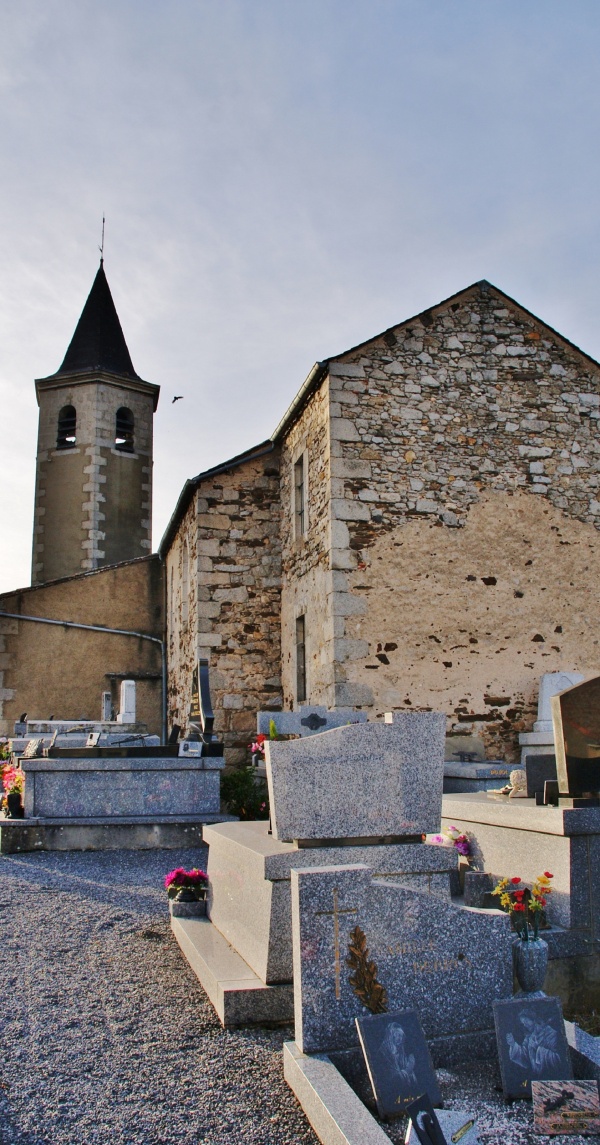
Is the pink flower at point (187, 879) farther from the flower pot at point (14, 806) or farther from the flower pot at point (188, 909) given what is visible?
the flower pot at point (14, 806)

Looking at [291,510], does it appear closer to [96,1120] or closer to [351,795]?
[351,795]

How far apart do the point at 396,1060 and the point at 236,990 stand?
105cm

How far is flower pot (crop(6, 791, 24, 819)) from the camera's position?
8.42 metres

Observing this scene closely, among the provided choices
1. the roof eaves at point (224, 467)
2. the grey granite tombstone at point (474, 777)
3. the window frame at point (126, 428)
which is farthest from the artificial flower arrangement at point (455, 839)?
the window frame at point (126, 428)

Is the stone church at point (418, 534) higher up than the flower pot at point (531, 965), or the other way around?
the stone church at point (418, 534)

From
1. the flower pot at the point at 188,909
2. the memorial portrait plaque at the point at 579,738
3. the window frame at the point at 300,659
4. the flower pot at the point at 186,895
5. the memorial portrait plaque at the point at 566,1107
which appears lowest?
the memorial portrait plaque at the point at 566,1107

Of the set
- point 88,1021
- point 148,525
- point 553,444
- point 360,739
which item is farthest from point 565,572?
point 148,525

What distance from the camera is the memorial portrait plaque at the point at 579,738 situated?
490cm

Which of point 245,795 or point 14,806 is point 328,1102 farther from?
point 245,795

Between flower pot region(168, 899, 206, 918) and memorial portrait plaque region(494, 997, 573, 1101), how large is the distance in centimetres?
274

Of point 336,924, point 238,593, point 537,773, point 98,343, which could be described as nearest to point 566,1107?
point 336,924

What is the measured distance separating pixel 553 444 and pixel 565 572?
183 cm

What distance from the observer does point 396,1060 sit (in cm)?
288

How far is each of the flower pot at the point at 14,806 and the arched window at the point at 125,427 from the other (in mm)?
17620
